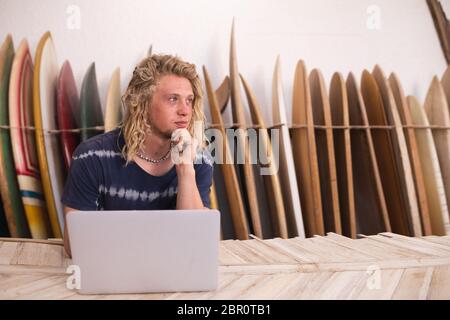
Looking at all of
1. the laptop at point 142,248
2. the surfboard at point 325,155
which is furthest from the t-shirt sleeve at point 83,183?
the surfboard at point 325,155

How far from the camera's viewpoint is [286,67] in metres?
3.06

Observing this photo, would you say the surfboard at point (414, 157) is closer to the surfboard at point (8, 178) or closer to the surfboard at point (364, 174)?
the surfboard at point (364, 174)

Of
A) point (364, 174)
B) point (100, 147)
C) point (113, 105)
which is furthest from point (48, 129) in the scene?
point (364, 174)

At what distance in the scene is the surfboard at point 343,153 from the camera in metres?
2.64

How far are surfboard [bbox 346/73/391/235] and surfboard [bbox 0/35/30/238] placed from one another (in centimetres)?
211

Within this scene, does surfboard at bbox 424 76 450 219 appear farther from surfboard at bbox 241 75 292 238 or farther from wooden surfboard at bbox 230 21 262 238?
wooden surfboard at bbox 230 21 262 238

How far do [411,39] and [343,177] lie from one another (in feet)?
4.33

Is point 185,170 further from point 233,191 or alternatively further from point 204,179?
point 233,191

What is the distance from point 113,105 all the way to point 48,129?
1.29 feet

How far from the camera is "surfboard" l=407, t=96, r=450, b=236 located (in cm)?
269

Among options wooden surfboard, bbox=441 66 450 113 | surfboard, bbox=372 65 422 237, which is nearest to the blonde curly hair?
surfboard, bbox=372 65 422 237

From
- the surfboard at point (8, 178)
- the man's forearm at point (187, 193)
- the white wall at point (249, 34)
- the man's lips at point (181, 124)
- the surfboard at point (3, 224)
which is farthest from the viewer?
the white wall at point (249, 34)
